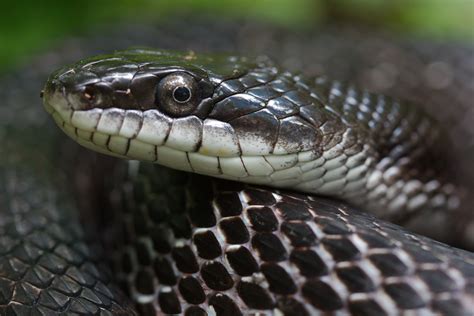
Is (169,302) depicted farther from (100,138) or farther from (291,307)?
(100,138)

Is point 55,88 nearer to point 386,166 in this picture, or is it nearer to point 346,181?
point 346,181

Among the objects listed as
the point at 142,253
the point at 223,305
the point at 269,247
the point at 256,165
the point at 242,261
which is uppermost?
the point at 256,165

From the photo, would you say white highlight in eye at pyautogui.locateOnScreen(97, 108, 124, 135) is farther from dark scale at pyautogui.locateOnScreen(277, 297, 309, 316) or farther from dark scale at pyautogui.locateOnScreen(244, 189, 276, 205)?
dark scale at pyautogui.locateOnScreen(277, 297, 309, 316)

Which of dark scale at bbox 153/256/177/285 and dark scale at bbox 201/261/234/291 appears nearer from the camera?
dark scale at bbox 201/261/234/291

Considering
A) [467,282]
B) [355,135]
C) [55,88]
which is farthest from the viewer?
[355,135]

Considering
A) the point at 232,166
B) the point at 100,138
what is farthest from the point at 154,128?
the point at 232,166

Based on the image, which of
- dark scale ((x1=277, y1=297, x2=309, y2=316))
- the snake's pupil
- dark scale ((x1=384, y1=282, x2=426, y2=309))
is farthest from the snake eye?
dark scale ((x1=384, y1=282, x2=426, y2=309))

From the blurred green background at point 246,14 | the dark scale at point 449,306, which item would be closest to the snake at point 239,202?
the dark scale at point 449,306

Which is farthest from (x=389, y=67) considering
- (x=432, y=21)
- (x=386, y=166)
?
(x=386, y=166)
